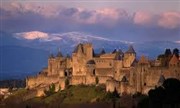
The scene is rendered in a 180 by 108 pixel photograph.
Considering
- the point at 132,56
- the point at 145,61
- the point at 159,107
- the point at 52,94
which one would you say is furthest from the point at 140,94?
the point at 159,107

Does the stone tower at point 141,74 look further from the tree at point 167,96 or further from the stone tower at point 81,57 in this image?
the tree at point 167,96

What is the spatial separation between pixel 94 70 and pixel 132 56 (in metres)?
5.00

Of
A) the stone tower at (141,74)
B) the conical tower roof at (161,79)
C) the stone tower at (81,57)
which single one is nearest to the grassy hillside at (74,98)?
the stone tower at (81,57)

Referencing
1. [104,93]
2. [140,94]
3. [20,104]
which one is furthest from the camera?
[20,104]

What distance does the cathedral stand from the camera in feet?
216

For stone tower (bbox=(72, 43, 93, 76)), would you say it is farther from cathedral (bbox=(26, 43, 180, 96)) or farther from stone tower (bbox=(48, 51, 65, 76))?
stone tower (bbox=(48, 51, 65, 76))

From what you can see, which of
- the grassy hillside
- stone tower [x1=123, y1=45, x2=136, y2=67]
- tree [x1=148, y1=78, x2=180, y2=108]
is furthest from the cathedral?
tree [x1=148, y1=78, x2=180, y2=108]

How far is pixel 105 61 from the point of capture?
77.8 metres

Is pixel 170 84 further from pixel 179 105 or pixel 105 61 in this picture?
pixel 105 61

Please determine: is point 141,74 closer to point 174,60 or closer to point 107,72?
point 174,60

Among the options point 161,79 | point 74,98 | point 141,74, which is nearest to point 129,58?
point 74,98

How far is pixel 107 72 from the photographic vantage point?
75.9 m

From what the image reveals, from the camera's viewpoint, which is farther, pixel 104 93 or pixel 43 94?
pixel 43 94

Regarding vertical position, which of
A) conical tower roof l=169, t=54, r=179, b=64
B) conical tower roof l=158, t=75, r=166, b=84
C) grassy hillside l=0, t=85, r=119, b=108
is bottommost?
grassy hillside l=0, t=85, r=119, b=108
